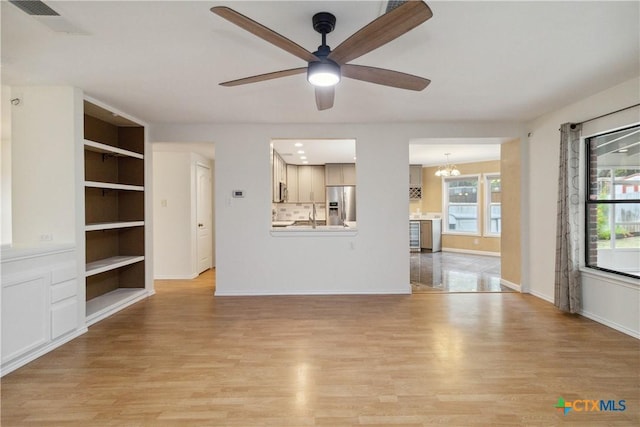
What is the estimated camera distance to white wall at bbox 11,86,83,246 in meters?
2.97

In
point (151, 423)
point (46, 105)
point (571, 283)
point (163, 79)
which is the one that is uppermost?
point (163, 79)

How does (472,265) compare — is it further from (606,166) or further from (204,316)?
(204,316)

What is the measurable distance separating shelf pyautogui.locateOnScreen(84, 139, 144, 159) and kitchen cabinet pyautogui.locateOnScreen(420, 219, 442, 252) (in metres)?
6.91

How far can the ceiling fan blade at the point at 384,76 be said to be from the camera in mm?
2041

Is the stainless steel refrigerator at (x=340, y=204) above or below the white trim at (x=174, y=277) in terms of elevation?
above

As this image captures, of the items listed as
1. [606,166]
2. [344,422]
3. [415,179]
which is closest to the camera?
[344,422]

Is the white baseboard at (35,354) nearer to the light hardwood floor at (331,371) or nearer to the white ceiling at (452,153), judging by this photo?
the light hardwood floor at (331,371)

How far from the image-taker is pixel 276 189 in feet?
21.3

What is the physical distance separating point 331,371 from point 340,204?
6.02 meters

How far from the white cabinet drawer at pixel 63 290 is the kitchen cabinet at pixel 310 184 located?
5700 millimetres

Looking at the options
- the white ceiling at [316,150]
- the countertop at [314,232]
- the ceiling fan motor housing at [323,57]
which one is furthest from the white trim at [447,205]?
the ceiling fan motor housing at [323,57]

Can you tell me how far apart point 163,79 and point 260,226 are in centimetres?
220

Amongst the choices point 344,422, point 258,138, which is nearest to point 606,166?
point 344,422

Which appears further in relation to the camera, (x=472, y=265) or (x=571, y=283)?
(x=472, y=265)
